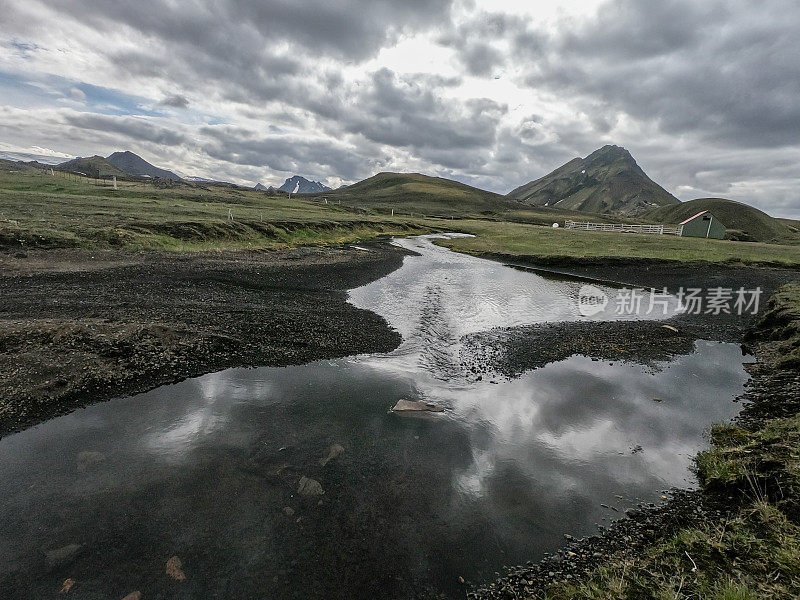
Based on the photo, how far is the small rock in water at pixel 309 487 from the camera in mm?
9469

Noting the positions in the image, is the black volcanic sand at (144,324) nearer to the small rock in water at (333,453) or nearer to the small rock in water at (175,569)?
the small rock in water at (333,453)

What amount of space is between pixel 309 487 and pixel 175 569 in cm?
319

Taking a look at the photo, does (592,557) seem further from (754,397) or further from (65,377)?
(65,377)

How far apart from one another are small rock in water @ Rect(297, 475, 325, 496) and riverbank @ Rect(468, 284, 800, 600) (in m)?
4.41

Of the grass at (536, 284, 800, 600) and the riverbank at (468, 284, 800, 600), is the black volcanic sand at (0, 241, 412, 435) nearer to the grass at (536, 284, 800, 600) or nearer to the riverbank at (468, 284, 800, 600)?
the riverbank at (468, 284, 800, 600)

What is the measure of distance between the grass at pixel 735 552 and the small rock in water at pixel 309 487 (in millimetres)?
5601

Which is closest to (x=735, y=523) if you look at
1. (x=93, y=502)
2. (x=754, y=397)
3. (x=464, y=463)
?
(x=464, y=463)

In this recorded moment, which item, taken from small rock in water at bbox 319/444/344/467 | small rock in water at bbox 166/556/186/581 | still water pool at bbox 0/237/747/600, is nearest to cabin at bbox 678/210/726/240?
still water pool at bbox 0/237/747/600

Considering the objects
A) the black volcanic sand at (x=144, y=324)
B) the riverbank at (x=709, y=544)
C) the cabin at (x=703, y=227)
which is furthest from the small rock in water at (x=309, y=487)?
the cabin at (x=703, y=227)

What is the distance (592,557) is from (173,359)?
1602 cm

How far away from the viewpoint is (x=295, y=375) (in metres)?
15.9

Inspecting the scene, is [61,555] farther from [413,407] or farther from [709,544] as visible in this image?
[709,544]

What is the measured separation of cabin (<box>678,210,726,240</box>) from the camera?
9900 centimetres

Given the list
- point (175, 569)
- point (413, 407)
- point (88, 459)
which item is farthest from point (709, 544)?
point (88, 459)
